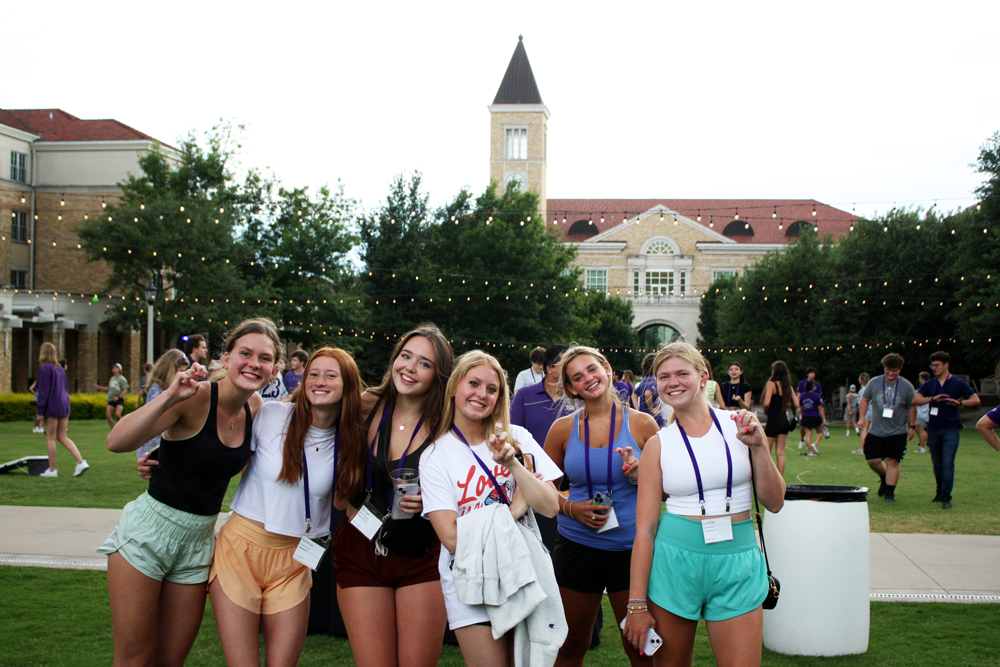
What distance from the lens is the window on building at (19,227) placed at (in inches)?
1709

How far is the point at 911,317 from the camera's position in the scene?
35.6 m

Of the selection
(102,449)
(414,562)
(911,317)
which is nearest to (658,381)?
(414,562)

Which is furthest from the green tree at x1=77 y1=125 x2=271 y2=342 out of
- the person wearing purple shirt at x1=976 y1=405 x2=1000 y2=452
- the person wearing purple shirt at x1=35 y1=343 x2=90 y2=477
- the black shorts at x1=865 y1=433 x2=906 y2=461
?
the person wearing purple shirt at x1=976 y1=405 x2=1000 y2=452

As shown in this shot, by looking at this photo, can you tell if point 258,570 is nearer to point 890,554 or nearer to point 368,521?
point 368,521

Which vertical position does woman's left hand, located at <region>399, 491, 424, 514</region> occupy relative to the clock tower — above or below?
below

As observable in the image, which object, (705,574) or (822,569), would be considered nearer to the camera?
(705,574)

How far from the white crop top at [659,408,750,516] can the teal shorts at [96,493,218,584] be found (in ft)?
5.99

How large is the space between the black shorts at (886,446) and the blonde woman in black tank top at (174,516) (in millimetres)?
8952

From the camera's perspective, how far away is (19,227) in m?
43.8

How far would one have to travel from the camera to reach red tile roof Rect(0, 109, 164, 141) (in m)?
45.2

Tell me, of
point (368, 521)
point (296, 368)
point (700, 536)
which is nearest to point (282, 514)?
point (368, 521)

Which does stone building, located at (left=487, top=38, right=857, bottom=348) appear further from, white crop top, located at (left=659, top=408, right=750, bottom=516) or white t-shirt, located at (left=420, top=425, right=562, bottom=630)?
white t-shirt, located at (left=420, top=425, right=562, bottom=630)

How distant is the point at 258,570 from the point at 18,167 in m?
48.0

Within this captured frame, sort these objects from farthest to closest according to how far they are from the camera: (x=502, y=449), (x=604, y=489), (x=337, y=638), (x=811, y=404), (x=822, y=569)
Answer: (x=811, y=404) < (x=337, y=638) < (x=822, y=569) < (x=604, y=489) < (x=502, y=449)
